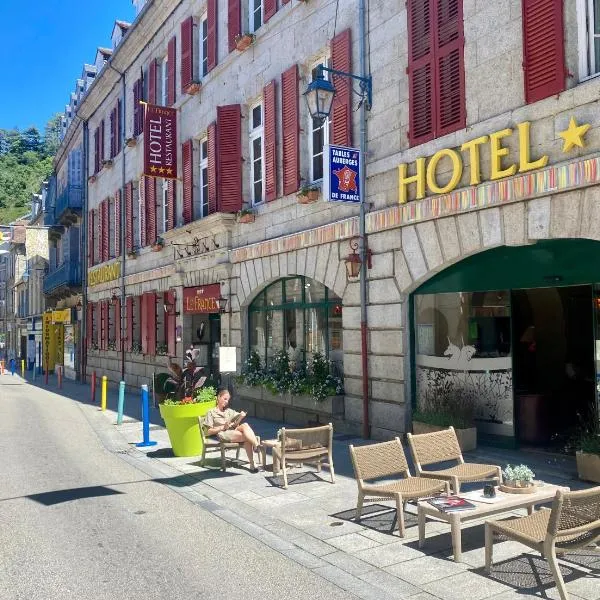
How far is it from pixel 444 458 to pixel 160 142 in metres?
14.1

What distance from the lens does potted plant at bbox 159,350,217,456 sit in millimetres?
10570

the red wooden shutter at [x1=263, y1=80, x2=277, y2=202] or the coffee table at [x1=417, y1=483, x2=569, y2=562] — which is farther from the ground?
the red wooden shutter at [x1=263, y1=80, x2=277, y2=202]

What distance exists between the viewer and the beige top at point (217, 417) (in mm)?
9859

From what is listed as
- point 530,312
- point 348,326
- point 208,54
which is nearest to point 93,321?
point 208,54

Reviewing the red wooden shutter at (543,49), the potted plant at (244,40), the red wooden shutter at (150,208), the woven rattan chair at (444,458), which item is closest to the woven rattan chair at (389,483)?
the woven rattan chair at (444,458)

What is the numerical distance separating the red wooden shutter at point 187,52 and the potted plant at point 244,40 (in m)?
3.33

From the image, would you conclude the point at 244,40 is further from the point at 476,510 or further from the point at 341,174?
the point at 476,510

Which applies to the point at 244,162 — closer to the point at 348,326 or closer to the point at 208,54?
the point at 208,54

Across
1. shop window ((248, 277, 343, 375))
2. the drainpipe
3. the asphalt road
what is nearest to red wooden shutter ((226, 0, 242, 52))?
the drainpipe

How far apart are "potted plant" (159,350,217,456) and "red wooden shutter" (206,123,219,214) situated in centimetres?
646

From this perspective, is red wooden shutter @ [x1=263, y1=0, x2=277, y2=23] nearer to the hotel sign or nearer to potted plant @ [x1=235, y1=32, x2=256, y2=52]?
potted plant @ [x1=235, y1=32, x2=256, y2=52]

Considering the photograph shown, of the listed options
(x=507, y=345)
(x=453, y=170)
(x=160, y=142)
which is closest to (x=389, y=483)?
(x=507, y=345)

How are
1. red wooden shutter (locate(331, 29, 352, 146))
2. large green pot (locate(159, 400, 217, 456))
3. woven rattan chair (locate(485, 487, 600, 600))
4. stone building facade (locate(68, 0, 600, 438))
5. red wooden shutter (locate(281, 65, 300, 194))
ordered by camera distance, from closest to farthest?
woven rattan chair (locate(485, 487, 600, 600)) → stone building facade (locate(68, 0, 600, 438)) → large green pot (locate(159, 400, 217, 456)) → red wooden shutter (locate(331, 29, 352, 146)) → red wooden shutter (locate(281, 65, 300, 194))

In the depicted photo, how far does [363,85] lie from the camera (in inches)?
450
